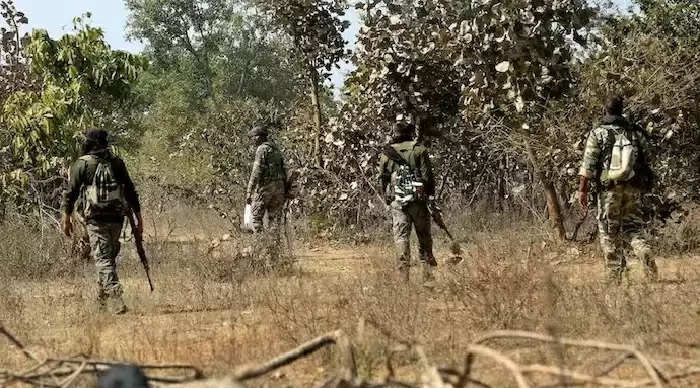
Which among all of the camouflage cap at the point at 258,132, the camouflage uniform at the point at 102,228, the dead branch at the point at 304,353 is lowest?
the dead branch at the point at 304,353

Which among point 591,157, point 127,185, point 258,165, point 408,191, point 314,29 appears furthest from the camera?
point 314,29

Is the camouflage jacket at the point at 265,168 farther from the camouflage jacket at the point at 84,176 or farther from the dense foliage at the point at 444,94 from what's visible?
the camouflage jacket at the point at 84,176

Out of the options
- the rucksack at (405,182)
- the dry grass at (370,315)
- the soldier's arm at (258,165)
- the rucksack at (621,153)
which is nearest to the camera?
the dry grass at (370,315)

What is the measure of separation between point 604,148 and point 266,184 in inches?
158

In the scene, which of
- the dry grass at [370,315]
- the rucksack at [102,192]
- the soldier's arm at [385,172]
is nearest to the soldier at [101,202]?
the rucksack at [102,192]

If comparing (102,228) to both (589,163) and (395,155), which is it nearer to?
(395,155)

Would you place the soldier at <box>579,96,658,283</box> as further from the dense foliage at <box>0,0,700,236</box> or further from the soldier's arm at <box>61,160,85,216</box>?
the soldier's arm at <box>61,160,85,216</box>

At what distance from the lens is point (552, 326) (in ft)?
5.95

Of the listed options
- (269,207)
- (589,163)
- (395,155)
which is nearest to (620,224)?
(589,163)

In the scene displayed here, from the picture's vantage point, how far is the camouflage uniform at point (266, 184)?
928 centimetres

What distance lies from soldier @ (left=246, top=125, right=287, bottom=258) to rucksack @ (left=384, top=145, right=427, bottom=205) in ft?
7.33

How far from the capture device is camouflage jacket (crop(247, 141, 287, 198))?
927cm

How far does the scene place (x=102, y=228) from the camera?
6645mm

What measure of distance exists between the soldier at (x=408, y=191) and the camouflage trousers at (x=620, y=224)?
1.49 m
